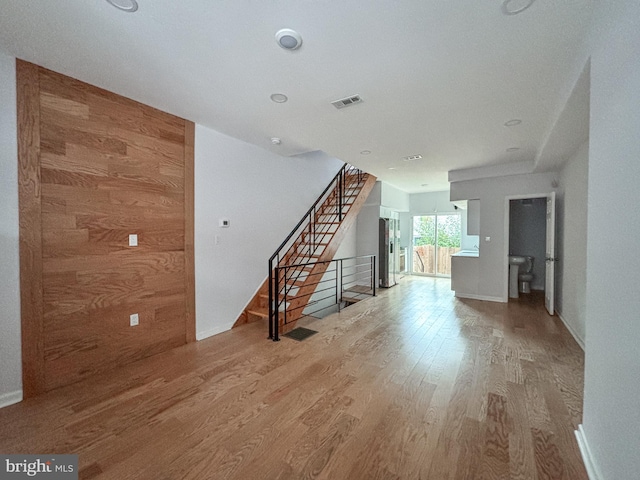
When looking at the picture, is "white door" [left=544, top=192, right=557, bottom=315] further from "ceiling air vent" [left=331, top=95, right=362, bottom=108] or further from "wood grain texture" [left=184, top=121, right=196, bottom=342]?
"wood grain texture" [left=184, top=121, right=196, bottom=342]

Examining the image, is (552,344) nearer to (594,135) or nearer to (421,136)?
(594,135)

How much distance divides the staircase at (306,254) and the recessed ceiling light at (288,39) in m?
2.25

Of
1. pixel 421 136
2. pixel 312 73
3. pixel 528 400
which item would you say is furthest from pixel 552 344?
pixel 312 73

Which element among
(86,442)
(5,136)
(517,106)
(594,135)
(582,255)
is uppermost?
(517,106)

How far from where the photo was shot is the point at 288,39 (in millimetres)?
1776

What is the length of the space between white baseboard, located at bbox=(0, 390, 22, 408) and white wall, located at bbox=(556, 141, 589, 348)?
207 inches

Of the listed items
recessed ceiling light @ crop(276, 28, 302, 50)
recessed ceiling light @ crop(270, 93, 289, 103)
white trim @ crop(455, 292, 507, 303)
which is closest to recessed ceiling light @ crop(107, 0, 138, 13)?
recessed ceiling light @ crop(276, 28, 302, 50)

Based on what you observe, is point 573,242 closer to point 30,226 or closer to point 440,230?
point 440,230

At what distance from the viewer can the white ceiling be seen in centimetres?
158

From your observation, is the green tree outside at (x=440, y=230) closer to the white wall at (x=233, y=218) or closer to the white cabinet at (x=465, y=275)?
the white cabinet at (x=465, y=275)

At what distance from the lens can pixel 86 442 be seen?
1688mm

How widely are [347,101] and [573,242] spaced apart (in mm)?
3597

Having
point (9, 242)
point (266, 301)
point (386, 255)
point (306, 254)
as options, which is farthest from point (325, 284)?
point (9, 242)

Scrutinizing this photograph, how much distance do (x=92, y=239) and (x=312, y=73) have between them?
2.51 metres
